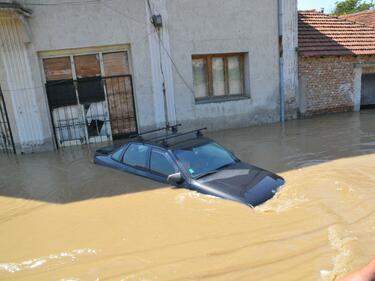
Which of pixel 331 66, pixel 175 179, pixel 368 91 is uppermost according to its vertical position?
pixel 331 66

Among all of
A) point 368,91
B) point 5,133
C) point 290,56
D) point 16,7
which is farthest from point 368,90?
point 5,133

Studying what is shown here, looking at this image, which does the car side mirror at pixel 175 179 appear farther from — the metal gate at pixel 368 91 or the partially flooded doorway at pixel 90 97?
the metal gate at pixel 368 91

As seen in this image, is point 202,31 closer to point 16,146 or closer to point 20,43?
point 20,43

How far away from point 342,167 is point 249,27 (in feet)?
21.3

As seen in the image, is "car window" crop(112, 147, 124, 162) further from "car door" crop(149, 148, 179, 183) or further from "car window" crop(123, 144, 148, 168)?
"car door" crop(149, 148, 179, 183)

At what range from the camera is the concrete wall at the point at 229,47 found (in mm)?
10883

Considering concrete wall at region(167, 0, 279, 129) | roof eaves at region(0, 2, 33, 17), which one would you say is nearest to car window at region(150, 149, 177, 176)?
concrete wall at region(167, 0, 279, 129)

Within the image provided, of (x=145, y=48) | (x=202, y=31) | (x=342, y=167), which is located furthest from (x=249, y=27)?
(x=342, y=167)

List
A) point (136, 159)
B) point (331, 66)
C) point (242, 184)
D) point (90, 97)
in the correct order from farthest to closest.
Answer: point (331, 66), point (90, 97), point (136, 159), point (242, 184)

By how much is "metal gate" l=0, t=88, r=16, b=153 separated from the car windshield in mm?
6597

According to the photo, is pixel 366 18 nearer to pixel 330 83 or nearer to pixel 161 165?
pixel 330 83

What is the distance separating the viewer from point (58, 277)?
12.3 feet

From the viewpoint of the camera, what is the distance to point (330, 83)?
13078 millimetres

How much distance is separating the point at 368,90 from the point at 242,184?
12.6 metres
